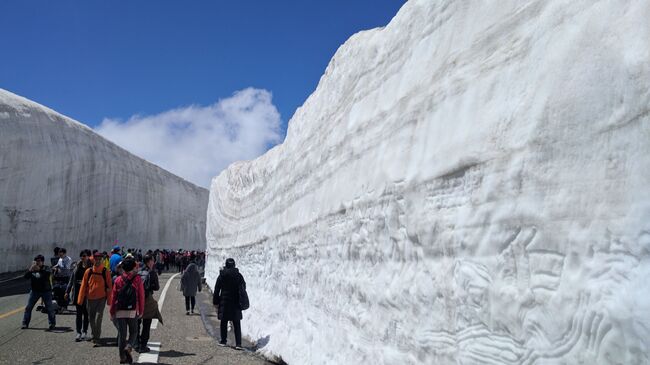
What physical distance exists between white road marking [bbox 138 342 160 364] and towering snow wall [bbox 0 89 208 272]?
31.2 m

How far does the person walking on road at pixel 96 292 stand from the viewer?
408 inches

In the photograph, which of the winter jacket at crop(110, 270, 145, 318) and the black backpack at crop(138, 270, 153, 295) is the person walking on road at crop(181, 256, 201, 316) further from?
the winter jacket at crop(110, 270, 145, 318)

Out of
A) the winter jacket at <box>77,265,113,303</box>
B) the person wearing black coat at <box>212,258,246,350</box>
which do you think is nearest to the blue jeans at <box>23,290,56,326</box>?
the winter jacket at <box>77,265,113,303</box>

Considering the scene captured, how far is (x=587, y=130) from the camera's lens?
9.93 ft

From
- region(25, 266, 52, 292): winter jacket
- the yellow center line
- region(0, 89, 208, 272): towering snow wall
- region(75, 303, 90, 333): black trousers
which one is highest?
region(0, 89, 208, 272): towering snow wall

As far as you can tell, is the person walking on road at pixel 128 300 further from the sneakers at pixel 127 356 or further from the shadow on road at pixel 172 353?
the shadow on road at pixel 172 353

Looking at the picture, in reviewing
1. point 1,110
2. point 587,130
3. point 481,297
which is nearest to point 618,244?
point 587,130

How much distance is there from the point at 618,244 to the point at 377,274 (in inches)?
123

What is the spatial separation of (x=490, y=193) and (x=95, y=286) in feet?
28.3

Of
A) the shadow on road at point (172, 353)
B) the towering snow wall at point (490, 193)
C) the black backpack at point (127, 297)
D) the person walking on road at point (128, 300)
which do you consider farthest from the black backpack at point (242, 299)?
the towering snow wall at point (490, 193)

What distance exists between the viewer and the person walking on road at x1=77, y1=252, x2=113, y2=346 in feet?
34.0

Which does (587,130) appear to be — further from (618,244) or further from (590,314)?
(590,314)

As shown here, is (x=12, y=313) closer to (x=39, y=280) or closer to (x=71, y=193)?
(x=39, y=280)

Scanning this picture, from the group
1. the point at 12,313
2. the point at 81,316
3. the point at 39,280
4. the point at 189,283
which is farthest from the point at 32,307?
the point at 189,283
